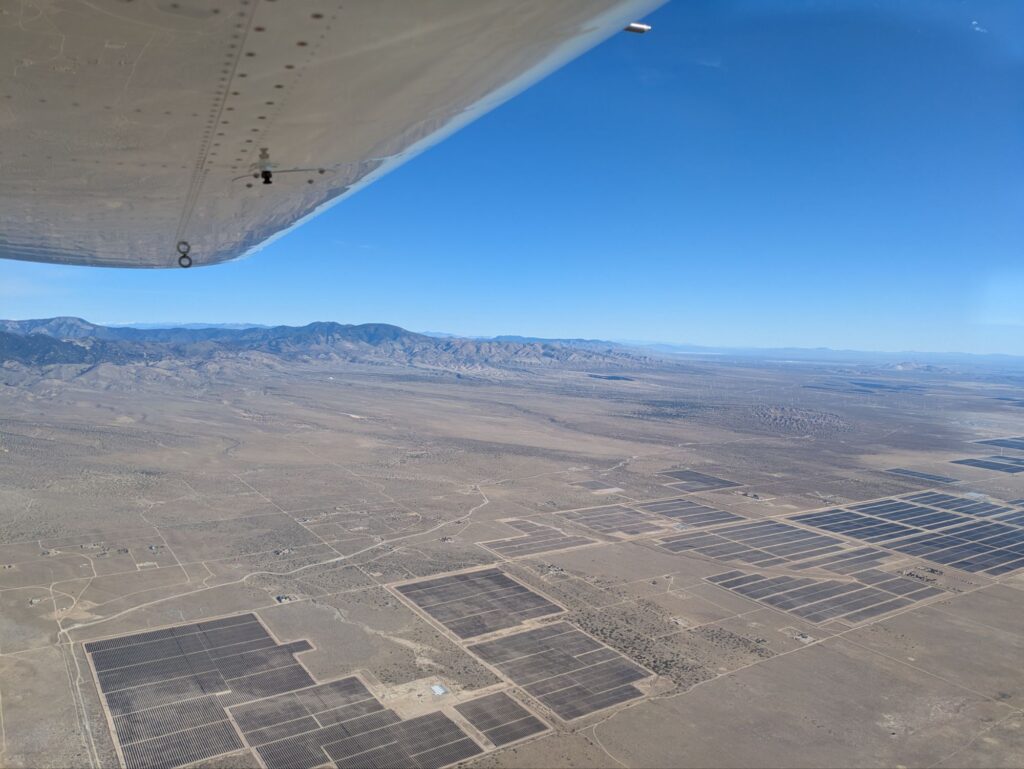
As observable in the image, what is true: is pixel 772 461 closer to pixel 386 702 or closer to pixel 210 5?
pixel 386 702

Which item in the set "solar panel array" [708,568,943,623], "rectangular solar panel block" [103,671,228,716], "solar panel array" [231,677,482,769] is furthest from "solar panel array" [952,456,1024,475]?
"rectangular solar panel block" [103,671,228,716]

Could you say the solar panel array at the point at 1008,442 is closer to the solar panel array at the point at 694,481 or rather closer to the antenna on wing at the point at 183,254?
the solar panel array at the point at 694,481

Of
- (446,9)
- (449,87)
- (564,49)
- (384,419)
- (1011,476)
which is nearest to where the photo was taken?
(446,9)

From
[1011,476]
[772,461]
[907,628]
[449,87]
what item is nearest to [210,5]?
[449,87]

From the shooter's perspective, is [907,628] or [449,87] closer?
[449,87]

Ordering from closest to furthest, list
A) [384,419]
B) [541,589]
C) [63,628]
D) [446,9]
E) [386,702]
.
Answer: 1. [446,9]
2. [386,702]
3. [63,628]
4. [541,589]
5. [384,419]

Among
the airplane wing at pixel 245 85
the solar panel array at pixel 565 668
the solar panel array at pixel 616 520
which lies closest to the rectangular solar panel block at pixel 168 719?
the solar panel array at pixel 565 668

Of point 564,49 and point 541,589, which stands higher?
point 564,49
